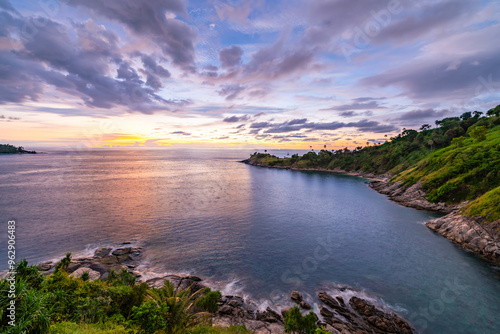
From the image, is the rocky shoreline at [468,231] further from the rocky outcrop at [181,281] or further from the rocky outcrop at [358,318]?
the rocky outcrop at [181,281]

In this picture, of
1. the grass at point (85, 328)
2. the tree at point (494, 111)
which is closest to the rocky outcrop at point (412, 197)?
the grass at point (85, 328)

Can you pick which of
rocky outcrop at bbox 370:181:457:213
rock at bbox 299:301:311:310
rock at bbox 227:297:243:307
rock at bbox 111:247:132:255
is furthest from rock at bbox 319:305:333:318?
Result: rocky outcrop at bbox 370:181:457:213

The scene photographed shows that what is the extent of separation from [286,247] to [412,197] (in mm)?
63782

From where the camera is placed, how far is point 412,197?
82.7 meters

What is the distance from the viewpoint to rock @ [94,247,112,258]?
41.5 m

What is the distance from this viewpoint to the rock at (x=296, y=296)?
30933 mm

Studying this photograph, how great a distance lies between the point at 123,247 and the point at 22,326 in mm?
35857

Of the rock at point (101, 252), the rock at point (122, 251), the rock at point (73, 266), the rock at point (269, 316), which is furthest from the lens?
the rock at point (122, 251)

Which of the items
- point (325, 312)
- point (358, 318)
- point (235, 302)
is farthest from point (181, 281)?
point (358, 318)

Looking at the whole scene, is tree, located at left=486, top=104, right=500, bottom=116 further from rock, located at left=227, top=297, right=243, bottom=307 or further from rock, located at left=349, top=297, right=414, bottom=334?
rock, located at left=227, top=297, right=243, bottom=307

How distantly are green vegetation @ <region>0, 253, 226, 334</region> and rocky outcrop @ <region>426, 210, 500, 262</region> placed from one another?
49660mm

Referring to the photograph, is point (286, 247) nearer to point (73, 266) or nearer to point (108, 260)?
point (108, 260)

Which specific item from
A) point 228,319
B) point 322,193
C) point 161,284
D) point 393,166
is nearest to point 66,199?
point 161,284

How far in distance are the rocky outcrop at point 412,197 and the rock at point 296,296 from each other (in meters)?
64.4
